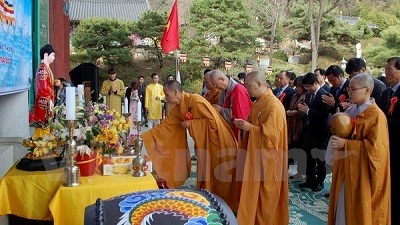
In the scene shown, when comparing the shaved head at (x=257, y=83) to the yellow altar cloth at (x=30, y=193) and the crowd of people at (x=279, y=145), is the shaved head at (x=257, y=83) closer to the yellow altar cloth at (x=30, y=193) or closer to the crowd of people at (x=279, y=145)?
the crowd of people at (x=279, y=145)

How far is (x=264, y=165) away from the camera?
3.31m

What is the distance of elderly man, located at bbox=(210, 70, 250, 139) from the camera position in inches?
174

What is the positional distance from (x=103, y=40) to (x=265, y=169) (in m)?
15.3

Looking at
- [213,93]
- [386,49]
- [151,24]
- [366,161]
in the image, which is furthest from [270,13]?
[366,161]

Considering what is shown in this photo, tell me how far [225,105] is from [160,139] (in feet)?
3.22

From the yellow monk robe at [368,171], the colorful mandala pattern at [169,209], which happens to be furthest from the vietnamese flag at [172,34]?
the colorful mandala pattern at [169,209]

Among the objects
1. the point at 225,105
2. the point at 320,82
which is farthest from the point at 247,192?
the point at 320,82

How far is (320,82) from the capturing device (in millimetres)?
4977

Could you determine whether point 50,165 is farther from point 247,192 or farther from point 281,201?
point 281,201

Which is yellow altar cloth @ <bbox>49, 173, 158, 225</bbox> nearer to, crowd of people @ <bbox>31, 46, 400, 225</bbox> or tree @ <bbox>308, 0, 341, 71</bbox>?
crowd of people @ <bbox>31, 46, 400, 225</bbox>

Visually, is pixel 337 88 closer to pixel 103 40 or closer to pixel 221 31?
pixel 103 40

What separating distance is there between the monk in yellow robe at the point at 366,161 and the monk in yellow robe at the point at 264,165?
1.62 feet

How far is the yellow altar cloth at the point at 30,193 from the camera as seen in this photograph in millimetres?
2525

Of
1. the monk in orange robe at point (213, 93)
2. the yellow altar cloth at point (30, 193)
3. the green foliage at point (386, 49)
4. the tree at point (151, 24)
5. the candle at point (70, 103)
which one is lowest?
the yellow altar cloth at point (30, 193)
